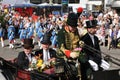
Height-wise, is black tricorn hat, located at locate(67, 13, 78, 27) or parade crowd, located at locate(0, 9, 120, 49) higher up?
black tricorn hat, located at locate(67, 13, 78, 27)

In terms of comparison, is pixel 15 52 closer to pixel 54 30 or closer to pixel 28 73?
pixel 54 30

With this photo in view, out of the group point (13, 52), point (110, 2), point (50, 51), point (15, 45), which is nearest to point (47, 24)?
point (15, 45)

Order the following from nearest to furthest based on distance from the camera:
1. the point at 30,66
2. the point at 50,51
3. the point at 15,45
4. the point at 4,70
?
the point at 4,70 → the point at 30,66 → the point at 50,51 → the point at 15,45

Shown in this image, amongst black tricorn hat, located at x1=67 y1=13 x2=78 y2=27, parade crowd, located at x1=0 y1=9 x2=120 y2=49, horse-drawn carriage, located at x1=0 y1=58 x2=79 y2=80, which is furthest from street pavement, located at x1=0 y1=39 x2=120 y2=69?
horse-drawn carriage, located at x1=0 y1=58 x2=79 y2=80

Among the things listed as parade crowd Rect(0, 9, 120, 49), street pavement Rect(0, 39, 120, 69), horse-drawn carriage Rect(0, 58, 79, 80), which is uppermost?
horse-drawn carriage Rect(0, 58, 79, 80)

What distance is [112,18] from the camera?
23.0 meters

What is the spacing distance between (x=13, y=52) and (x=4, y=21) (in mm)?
8102

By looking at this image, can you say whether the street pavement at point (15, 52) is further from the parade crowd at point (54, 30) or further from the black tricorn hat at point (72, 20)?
the black tricorn hat at point (72, 20)

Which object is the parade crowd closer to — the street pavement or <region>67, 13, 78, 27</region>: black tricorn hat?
the street pavement

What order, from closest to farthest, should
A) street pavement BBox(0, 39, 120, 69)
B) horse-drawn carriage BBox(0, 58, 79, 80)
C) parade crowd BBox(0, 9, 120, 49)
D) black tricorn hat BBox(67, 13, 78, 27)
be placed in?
1. horse-drawn carriage BBox(0, 58, 79, 80)
2. black tricorn hat BBox(67, 13, 78, 27)
3. street pavement BBox(0, 39, 120, 69)
4. parade crowd BBox(0, 9, 120, 49)

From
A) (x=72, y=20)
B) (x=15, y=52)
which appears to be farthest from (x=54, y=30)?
(x=72, y=20)

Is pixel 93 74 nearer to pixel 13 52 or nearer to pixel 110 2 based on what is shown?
pixel 13 52

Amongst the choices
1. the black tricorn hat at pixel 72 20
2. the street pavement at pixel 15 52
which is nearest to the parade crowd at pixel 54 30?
the street pavement at pixel 15 52

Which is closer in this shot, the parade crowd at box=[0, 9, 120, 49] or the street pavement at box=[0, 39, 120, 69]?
the street pavement at box=[0, 39, 120, 69]
